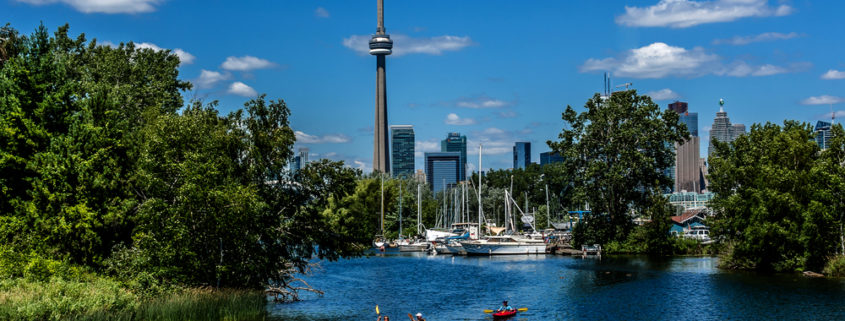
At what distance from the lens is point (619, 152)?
300ft

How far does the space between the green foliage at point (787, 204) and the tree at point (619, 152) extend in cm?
2431

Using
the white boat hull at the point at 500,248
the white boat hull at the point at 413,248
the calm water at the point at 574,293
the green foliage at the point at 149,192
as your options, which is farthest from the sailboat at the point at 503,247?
the green foliage at the point at 149,192

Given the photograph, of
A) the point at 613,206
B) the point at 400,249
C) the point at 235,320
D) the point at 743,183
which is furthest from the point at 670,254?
the point at 235,320

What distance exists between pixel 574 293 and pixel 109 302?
33.5 meters

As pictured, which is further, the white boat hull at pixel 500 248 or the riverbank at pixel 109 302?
the white boat hull at pixel 500 248

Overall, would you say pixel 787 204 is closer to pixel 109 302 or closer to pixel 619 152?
pixel 619 152

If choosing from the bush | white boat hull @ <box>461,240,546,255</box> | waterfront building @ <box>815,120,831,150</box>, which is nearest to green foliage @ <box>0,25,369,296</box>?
the bush

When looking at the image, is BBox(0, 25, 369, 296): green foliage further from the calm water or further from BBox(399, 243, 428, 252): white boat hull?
BBox(399, 243, 428, 252): white boat hull

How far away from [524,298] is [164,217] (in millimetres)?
26161

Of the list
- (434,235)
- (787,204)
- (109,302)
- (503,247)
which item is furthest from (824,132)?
(109,302)

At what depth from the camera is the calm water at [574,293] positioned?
44875 millimetres

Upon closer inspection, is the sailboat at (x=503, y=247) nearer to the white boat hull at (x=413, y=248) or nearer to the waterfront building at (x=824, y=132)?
the white boat hull at (x=413, y=248)

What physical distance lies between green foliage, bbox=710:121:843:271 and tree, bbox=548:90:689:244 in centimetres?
2431

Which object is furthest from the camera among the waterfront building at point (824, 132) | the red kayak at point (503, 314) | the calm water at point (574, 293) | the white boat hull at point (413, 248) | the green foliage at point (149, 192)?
the white boat hull at point (413, 248)
